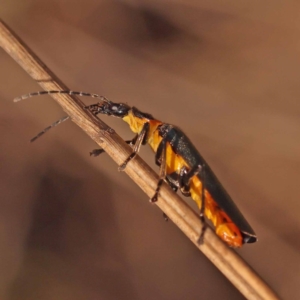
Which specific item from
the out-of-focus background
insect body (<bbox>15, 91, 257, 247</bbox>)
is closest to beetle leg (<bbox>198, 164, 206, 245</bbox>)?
insect body (<bbox>15, 91, 257, 247</bbox>)

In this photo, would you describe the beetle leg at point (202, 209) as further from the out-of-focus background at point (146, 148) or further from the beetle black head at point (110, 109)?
the out-of-focus background at point (146, 148)

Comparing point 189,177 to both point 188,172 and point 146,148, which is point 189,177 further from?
point 146,148

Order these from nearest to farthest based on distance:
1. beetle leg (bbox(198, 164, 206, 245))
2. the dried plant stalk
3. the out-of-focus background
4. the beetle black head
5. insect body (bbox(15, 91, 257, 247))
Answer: the dried plant stalk, beetle leg (bbox(198, 164, 206, 245)), insect body (bbox(15, 91, 257, 247)), the beetle black head, the out-of-focus background

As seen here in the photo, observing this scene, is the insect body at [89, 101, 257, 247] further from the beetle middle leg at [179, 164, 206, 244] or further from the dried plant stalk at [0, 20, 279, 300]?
the dried plant stalk at [0, 20, 279, 300]

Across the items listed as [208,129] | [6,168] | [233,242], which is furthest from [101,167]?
[233,242]

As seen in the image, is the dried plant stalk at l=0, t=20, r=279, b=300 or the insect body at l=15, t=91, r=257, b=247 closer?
the dried plant stalk at l=0, t=20, r=279, b=300

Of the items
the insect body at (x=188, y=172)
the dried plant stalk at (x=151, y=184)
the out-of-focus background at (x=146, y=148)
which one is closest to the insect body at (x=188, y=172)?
the insect body at (x=188, y=172)

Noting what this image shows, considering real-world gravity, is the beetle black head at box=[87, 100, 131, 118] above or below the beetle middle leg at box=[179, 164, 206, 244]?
above
